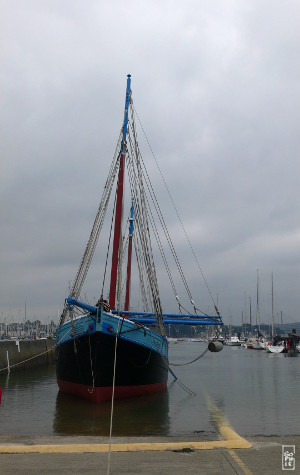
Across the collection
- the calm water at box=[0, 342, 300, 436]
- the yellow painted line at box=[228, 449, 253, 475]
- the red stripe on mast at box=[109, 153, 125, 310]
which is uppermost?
the red stripe on mast at box=[109, 153, 125, 310]

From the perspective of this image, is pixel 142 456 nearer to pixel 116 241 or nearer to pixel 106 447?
pixel 106 447

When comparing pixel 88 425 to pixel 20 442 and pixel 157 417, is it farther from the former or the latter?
pixel 20 442

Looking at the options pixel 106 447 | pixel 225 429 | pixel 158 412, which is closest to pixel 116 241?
pixel 158 412

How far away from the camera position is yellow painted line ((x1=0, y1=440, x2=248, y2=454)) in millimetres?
8766

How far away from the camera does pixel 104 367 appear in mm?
19016

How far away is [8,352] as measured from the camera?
118 ft

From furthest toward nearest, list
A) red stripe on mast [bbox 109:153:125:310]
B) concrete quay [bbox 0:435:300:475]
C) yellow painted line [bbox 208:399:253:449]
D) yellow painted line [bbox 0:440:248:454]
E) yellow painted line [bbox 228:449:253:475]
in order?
red stripe on mast [bbox 109:153:125:310] → yellow painted line [bbox 208:399:253:449] → yellow painted line [bbox 0:440:248:454] → concrete quay [bbox 0:435:300:475] → yellow painted line [bbox 228:449:253:475]

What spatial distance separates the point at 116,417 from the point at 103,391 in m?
3.15

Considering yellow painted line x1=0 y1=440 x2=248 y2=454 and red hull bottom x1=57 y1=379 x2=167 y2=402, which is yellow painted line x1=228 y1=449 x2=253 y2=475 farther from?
red hull bottom x1=57 y1=379 x2=167 y2=402

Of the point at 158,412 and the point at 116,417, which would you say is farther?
the point at 158,412

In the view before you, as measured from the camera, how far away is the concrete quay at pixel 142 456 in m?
7.52

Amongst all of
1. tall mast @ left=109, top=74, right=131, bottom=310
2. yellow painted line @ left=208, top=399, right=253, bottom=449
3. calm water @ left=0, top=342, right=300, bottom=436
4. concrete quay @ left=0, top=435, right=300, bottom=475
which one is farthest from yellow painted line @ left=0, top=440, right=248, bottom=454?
tall mast @ left=109, top=74, right=131, bottom=310

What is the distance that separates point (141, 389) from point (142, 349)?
1.87 m

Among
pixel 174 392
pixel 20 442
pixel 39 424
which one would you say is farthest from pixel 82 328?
pixel 20 442
